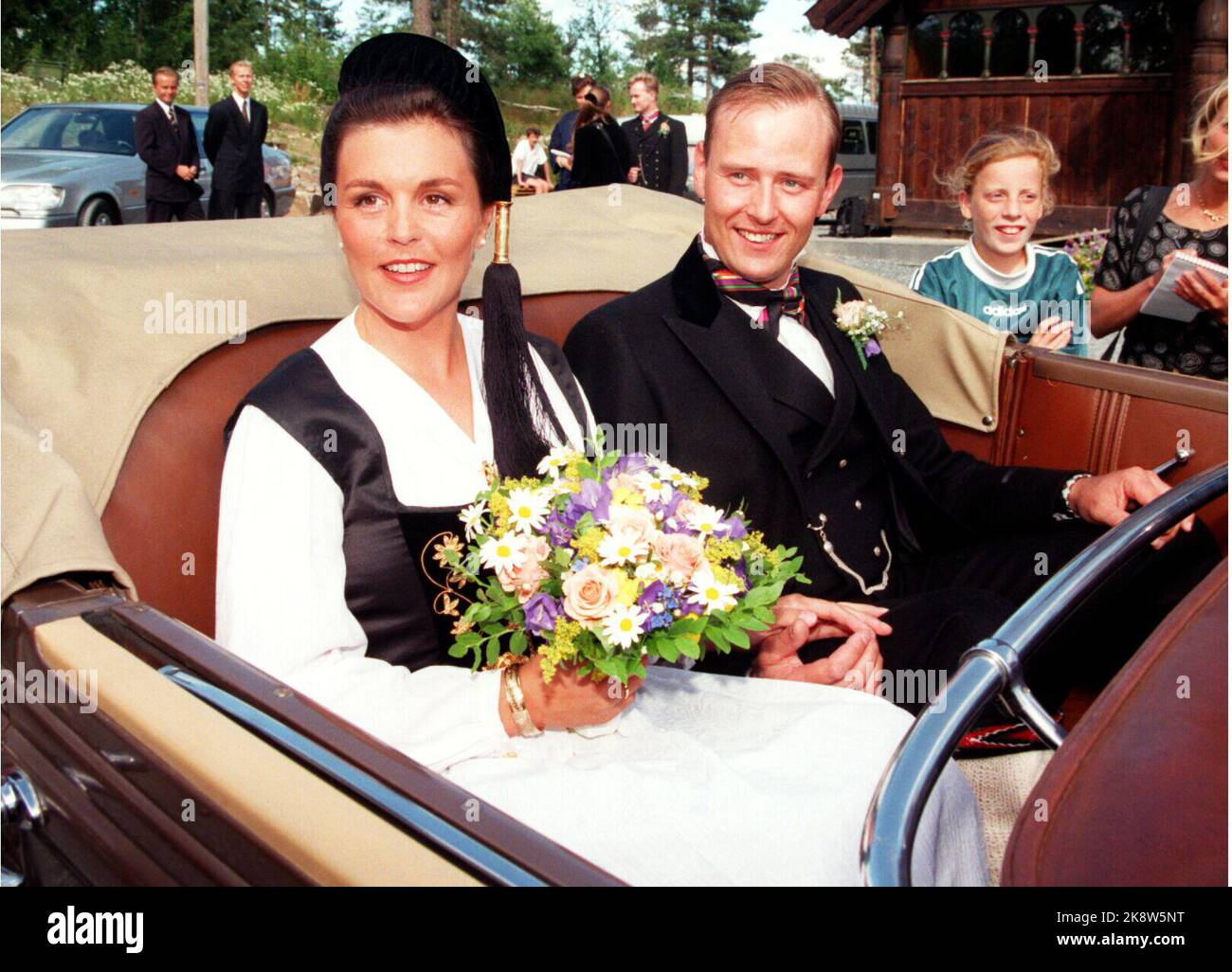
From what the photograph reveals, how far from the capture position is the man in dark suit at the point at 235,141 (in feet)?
36.7

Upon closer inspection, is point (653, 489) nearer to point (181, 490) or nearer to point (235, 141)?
point (181, 490)

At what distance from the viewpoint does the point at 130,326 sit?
85.7 inches

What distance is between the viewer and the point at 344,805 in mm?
1260

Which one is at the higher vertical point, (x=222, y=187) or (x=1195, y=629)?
(x=222, y=187)

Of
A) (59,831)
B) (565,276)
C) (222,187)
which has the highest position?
(222,187)

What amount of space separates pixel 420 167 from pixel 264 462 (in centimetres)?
57

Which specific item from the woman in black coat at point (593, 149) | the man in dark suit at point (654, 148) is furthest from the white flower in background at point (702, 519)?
the man in dark suit at point (654, 148)

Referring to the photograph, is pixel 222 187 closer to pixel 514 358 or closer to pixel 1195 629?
pixel 514 358

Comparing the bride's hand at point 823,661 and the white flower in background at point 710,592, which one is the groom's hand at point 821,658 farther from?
the white flower in background at point 710,592

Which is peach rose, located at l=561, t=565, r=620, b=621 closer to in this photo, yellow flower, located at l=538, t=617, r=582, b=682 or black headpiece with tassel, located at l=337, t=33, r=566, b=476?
yellow flower, located at l=538, t=617, r=582, b=682

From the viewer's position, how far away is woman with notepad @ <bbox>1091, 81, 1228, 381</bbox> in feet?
10.9

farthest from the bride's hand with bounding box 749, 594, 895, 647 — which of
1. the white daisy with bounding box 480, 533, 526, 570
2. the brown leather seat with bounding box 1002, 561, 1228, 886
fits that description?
the brown leather seat with bounding box 1002, 561, 1228, 886

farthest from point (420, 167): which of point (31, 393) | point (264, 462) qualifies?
point (31, 393)
